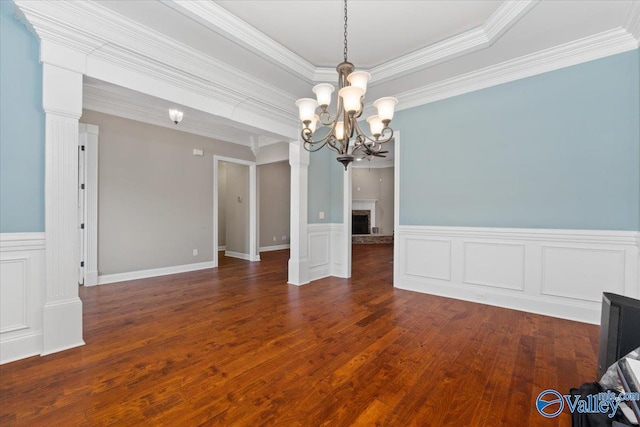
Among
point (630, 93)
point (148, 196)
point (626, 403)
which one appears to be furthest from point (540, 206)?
point (148, 196)

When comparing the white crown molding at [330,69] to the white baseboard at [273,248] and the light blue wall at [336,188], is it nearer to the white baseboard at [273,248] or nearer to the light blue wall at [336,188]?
the light blue wall at [336,188]

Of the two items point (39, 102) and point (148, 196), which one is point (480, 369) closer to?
point (39, 102)

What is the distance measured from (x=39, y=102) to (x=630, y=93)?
17.4ft

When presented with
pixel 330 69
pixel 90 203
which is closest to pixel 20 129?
pixel 90 203

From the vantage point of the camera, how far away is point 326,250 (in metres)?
4.94

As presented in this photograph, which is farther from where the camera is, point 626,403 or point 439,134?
point 439,134

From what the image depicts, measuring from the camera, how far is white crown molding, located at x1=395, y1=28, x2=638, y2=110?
267 centimetres

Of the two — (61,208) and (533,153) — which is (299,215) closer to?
(61,208)

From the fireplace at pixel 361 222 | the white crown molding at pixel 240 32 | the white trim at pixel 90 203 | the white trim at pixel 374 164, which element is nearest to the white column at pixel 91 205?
the white trim at pixel 90 203

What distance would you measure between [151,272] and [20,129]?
327cm

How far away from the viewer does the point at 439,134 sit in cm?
378

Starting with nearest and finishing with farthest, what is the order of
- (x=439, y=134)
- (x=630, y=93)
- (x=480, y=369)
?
(x=480, y=369) < (x=630, y=93) < (x=439, y=134)

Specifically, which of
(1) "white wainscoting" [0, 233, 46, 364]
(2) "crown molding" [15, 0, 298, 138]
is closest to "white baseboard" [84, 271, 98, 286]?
(1) "white wainscoting" [0, 233, 46, 364]

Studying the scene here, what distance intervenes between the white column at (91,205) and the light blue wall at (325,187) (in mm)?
3339
